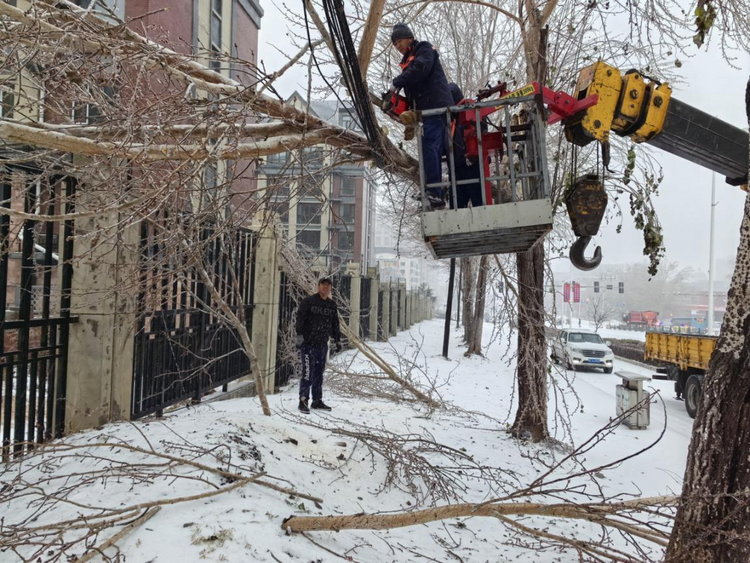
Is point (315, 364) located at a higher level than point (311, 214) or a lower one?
lower

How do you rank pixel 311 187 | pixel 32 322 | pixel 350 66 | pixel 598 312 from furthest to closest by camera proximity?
pixel 598 312, pixel 311 187, pixel 32 322, pixel 350 66

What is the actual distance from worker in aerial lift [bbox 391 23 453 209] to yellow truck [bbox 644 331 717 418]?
8624 mm

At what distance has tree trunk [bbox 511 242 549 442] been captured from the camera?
20.4 feet

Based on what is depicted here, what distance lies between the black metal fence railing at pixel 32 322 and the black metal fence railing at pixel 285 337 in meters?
4.47

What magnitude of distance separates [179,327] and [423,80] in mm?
3997

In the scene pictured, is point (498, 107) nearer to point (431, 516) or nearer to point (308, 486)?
point (431, 516)

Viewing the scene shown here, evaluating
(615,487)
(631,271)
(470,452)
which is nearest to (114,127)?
(470,452)

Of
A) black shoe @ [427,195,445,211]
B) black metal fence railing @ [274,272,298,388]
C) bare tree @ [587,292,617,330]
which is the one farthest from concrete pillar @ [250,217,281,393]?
bare tree @ [587,292,617,330]

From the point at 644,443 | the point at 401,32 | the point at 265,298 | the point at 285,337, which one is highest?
the point at 401,32

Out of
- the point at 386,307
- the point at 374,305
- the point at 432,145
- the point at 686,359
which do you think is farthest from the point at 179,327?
the point at 386,307

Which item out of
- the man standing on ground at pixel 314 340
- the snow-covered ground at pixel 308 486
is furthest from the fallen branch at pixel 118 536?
the man standing on ground at pixel 314 340

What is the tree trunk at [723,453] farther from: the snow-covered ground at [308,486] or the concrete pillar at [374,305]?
the concrete pillar at [374,305]

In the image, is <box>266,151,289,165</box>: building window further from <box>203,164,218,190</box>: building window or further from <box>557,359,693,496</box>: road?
<box>557,359,693,496</box>: road

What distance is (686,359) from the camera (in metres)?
10.8
